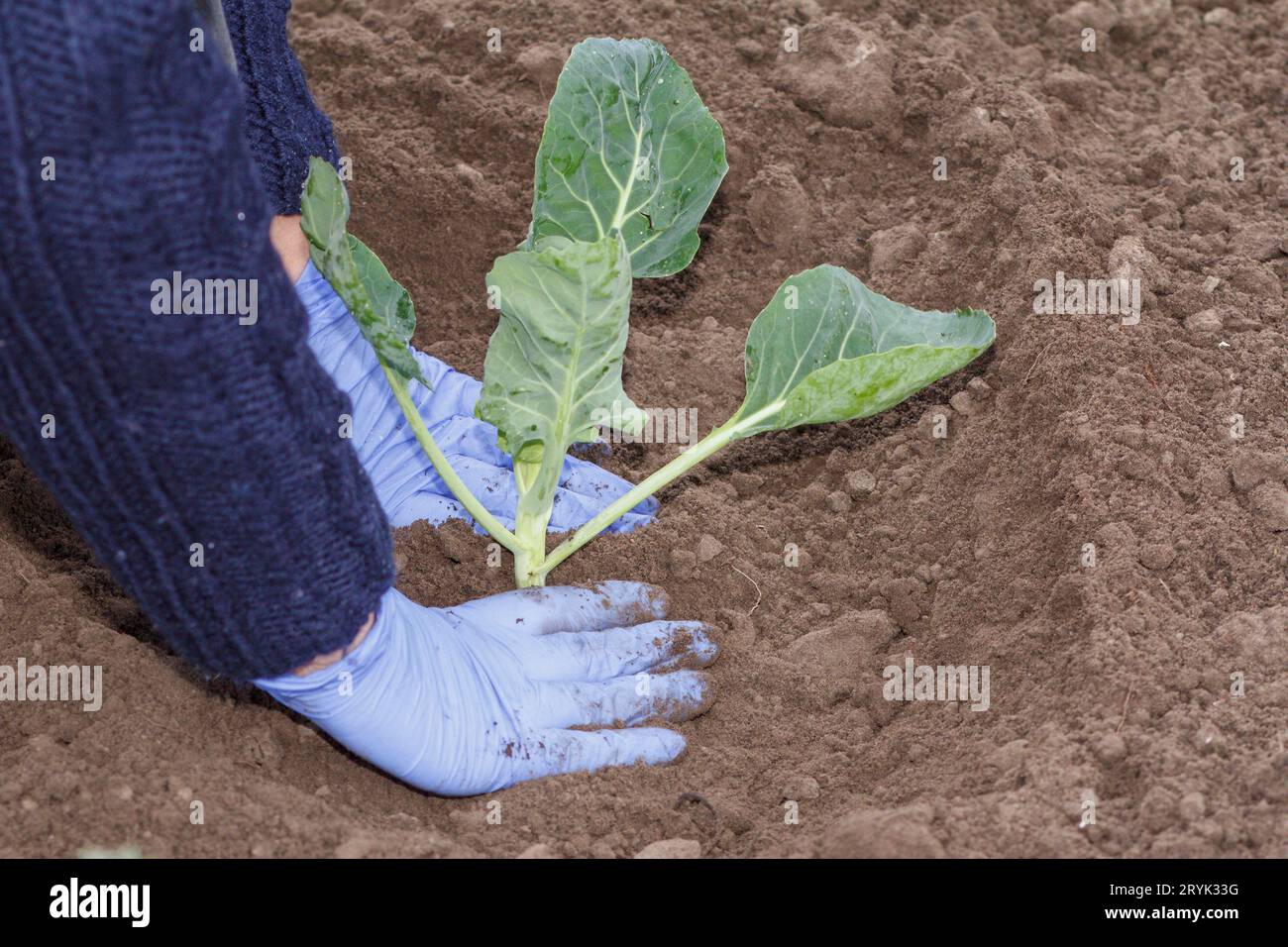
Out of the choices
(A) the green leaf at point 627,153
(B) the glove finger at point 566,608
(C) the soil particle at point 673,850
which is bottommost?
(C) the soil particle at point 673,850

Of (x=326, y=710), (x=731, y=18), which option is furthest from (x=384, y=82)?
(x=326, y=710)

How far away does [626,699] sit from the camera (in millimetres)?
1807

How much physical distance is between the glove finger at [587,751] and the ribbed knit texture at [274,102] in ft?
3.23

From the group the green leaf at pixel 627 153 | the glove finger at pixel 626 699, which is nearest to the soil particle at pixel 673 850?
the glove finger at pixel 626 699

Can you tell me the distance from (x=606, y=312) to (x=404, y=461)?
642mm

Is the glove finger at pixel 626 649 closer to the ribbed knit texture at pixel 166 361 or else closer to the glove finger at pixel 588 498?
the glove finger at pixel 588 498

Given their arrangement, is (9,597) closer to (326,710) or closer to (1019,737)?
(326,710)

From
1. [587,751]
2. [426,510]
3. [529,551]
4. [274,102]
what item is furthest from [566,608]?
[274,102]

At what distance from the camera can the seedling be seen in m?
1.63

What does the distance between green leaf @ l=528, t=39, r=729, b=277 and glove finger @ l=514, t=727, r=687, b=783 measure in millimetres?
704

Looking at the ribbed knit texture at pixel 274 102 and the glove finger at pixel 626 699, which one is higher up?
the ribbed knit texture at pixel 274 102

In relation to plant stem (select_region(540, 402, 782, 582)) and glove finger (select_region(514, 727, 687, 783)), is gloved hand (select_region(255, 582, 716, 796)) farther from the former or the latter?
plant stem (select_region(540, 402, 782, 582))

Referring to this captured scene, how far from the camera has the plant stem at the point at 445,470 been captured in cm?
180

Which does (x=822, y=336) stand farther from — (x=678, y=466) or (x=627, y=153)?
(x=627, y=153)
